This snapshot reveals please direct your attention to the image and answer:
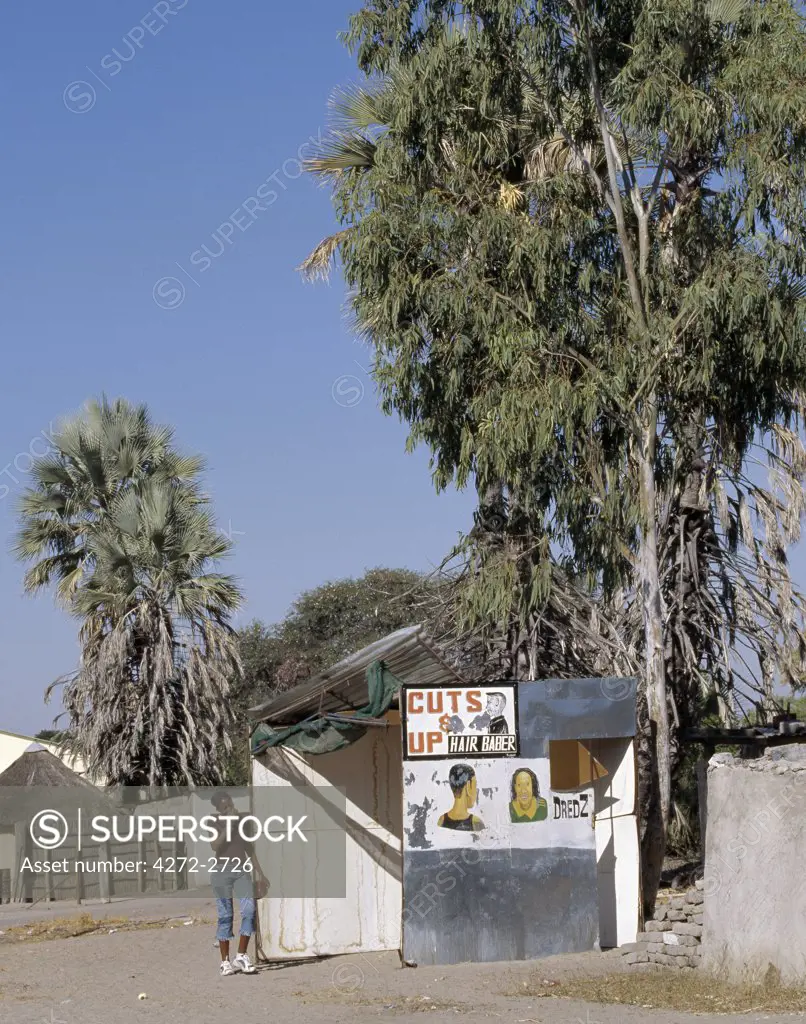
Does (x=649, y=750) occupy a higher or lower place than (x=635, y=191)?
lower

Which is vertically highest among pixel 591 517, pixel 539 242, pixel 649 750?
pixel 539 242

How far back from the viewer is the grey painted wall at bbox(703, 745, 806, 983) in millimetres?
10688

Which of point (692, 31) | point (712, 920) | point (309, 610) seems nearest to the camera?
point (712, 920)

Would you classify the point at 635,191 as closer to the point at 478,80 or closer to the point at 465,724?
the point at 478,80

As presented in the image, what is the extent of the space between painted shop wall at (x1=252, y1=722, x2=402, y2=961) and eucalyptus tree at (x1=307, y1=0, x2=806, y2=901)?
10.0 feet

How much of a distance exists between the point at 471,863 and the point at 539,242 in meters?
8.04

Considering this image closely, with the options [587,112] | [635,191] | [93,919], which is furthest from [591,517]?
[93,919]

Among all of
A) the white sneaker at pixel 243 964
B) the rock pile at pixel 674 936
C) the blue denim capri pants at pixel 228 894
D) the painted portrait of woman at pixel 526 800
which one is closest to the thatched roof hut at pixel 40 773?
the white sneaker at pixel 243 964

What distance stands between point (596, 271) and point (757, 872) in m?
9.00

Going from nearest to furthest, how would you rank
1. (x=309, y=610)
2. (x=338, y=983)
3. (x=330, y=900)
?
1. (x=338, y=983)
2. (x=330, y=900)
3. (x=309, y=610)

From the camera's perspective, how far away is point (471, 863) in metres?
13.2

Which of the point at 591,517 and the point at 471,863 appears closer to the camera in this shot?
the point at 471,863

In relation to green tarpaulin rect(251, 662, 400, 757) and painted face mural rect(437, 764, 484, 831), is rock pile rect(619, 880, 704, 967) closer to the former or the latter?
painted face mural rect(437, 764, 484, 831)

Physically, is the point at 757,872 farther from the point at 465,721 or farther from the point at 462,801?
the point at 465,721
